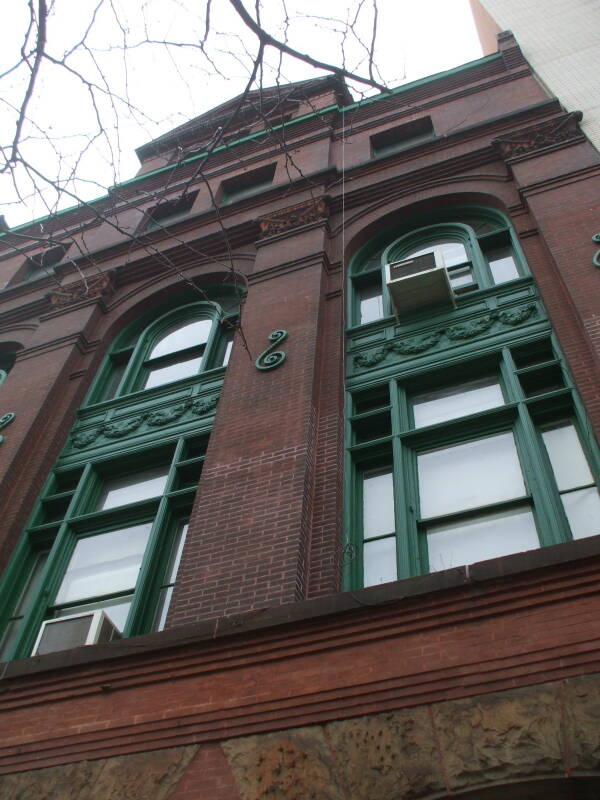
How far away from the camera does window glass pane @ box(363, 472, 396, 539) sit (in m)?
9.03

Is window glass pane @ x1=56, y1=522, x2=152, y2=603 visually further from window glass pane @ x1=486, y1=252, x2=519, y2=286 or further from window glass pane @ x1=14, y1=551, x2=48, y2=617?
window glass pane @ x1=486, y1=252, x2=519, y2=286

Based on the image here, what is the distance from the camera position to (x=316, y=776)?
582 centimetres

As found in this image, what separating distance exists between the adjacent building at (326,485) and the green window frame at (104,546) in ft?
0.14

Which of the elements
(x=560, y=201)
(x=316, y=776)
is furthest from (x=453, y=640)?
(x=560, y=201)

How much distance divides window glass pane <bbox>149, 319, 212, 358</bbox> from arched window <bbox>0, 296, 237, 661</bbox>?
0.09 meters

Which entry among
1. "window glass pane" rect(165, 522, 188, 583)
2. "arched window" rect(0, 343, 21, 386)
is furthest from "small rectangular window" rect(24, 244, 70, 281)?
"window glass pane" rect(165, 522, 188, 583)

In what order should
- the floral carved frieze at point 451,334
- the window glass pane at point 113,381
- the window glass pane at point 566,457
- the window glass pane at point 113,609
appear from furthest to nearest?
1. the window glass pane at point 113,381
2. the floral carved frieze at point 451,334
3. the window glass pane at point 113,609
4. the window glass pane at point 566,457

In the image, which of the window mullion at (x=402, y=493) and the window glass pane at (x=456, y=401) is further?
the window glass pane at (x=456, y=401)

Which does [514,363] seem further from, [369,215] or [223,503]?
[369,215]

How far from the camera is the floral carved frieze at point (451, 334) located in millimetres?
11070

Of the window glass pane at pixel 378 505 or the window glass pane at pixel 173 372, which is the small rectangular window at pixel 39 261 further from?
the window glass pane at pixel 378 505

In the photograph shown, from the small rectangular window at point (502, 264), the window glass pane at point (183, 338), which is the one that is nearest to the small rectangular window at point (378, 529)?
the small rectangular window at point (502, 264)

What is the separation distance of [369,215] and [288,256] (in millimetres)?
2297

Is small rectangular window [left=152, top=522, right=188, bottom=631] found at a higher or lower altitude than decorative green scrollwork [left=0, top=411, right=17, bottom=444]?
lower
